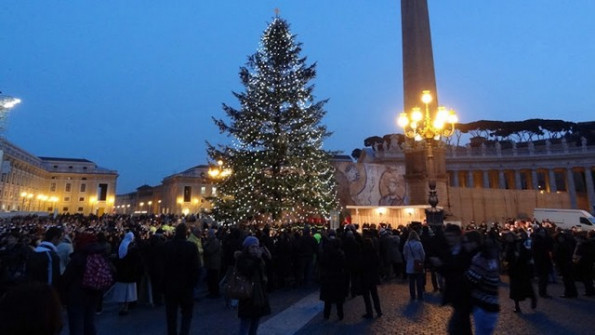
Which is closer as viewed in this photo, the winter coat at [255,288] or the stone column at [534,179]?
the winter coat at [255,288]

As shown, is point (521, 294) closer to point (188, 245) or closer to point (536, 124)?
point (188, 245)

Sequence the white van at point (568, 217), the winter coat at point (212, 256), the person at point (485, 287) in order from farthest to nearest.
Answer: the white van at point (568, 217)
the winter coat at point (212, 256)
the person at point (485, 287)

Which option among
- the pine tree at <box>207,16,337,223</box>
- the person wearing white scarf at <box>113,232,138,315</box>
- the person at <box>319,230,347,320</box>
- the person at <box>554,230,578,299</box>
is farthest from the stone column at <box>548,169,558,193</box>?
the person wearing white scarf at <box>113,232,138,315</box>

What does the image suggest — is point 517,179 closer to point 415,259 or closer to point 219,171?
point 219,171

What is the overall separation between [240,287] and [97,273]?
67.8 inches

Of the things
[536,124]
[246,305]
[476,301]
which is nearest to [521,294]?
[476,301]

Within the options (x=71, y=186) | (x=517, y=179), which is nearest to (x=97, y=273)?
(x=517, y=179)

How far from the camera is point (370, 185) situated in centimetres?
2633

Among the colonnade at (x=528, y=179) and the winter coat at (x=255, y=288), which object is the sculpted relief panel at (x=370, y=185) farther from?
the colonnade at (x=528, y=179)

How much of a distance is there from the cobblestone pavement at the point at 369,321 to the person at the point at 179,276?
3.41ft

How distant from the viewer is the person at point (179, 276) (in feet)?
16.0

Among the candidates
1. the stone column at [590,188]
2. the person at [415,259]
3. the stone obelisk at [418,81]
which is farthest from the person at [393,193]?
the stone column at [590,188]

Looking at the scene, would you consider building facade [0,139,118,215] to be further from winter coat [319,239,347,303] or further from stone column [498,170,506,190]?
winter coat [319,239,347,303]

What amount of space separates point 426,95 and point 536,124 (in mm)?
61732
